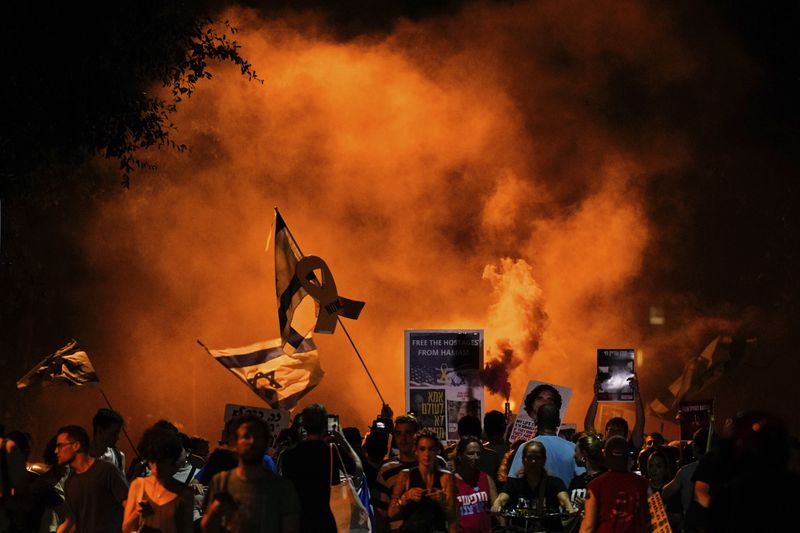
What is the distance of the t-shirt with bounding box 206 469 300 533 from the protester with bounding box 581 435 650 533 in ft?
6.39

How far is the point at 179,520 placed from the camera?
7.01 metres

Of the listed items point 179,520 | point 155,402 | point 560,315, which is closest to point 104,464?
point 179,520

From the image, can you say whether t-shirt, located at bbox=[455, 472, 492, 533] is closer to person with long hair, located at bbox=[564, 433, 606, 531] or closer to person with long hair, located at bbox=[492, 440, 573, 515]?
person with long hair, located at bbox=[492, 440, 573, 515]

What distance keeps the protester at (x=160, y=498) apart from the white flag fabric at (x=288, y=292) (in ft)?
20.1

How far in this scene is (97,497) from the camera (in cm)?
772

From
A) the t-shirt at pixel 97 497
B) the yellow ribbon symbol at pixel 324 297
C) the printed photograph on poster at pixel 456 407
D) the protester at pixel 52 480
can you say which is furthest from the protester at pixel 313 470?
the printed photograph on poster at pixel 456 407

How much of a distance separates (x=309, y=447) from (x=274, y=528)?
5.47ft

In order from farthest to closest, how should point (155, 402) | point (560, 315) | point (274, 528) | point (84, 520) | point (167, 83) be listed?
point (155, 402), point (560, 315), point (167, 83), point (84, 520), point (274, 528)

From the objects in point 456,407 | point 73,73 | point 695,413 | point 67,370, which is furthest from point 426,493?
point 67,370

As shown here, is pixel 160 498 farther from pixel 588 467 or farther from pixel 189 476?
pixel 189 476

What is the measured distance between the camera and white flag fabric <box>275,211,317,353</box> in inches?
527

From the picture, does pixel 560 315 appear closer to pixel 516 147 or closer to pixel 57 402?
pixel 516 147

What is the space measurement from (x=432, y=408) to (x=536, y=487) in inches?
204

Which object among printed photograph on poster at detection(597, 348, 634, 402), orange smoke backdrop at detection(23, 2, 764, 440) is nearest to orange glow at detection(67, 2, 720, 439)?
orange smoke backdrop at detection(23, 2, 764, 440)
